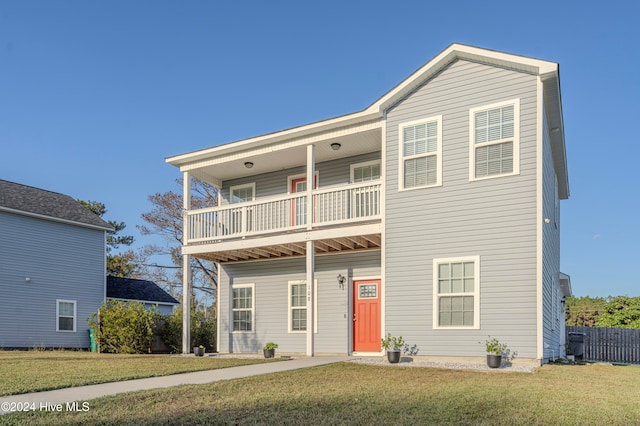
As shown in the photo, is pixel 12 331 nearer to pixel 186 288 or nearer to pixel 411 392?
pixel 186 288

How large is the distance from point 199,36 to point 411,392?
68.6ft

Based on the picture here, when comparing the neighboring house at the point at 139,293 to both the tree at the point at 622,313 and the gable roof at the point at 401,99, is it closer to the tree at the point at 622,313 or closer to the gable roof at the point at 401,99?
the gable roof at the point at 401,99

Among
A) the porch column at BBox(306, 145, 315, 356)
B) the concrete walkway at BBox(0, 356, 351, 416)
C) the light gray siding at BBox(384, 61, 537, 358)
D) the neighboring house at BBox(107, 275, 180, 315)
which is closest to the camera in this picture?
the concrete walkway at BBox(0, 356, 351, 416)

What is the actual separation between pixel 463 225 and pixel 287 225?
485 cm

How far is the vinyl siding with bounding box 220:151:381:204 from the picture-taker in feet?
50.1

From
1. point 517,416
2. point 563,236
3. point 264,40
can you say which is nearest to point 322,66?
point 264,40

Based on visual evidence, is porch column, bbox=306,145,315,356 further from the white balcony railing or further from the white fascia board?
the white fascia board

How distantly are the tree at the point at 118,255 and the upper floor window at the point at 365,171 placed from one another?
23.0 m

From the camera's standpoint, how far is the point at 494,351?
10.7m

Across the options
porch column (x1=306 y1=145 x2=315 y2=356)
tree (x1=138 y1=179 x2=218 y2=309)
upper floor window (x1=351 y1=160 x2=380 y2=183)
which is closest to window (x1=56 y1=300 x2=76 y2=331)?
tree (x1=138 y1=179 x2=218 y2=309)

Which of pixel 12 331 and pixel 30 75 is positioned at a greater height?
pixel 30 75

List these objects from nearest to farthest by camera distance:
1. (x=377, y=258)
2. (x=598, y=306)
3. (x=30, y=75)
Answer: (x=377, y=258)
(x=30, y=75)
(x=598, y=306)

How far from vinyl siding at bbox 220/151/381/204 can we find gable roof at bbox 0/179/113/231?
8.41 m

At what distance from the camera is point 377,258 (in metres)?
14.4
